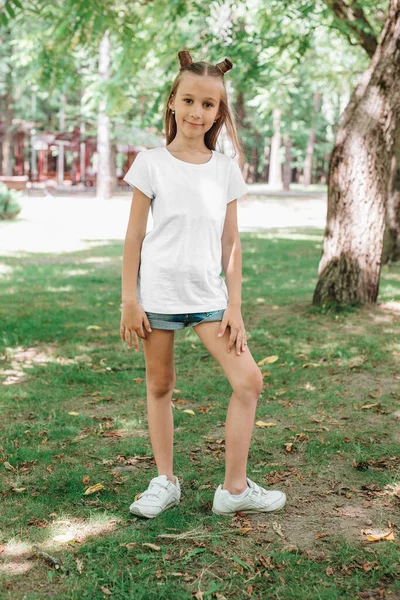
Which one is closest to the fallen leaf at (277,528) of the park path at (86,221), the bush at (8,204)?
the park path at (86,221)

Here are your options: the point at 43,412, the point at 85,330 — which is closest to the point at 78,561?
the point at 43,412

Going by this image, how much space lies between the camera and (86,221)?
63.5ft

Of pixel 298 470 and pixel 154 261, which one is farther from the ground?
→ pixel 154 261

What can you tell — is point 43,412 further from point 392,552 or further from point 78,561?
point 392,552

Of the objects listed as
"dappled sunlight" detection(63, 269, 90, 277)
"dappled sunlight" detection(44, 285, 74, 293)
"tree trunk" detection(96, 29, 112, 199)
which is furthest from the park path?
"dappled sunlight" detection(44, 285, 74, 293)

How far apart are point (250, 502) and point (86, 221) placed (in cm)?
1673

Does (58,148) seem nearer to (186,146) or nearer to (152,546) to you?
(186,146)

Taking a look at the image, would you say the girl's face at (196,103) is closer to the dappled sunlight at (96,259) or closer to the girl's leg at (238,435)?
the girl's leg at (238,435)

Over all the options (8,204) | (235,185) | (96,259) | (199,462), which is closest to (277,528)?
(199,462)

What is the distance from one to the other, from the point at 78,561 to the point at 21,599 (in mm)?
301

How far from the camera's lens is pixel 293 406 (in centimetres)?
492

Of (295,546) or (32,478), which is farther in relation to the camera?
(32,478)

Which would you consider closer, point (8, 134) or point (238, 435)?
point (238, 435)

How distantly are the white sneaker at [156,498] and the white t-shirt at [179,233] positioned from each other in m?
0.81
